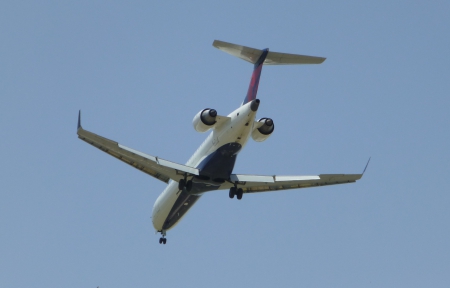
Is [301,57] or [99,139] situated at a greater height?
[301,57]

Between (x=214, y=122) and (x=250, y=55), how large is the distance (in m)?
4.66

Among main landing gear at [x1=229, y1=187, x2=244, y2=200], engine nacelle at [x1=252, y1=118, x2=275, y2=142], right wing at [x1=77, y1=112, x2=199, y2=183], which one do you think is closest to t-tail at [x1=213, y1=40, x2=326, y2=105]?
engine nacelle at [x1=252, y1=118, x2=275, y2=142]

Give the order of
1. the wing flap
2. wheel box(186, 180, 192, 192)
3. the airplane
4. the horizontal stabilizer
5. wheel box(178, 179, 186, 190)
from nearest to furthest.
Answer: the wing flap < the airplane < the horizontal stabilizer < wheel box(186, 180, 192, 192) < wheel box(178, 179, 186, 190)

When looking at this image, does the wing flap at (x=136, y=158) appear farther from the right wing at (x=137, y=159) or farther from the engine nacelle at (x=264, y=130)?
the engine nacelle at (x=264, y=130)

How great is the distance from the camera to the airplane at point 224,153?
37031mm

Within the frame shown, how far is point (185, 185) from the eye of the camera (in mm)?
40375

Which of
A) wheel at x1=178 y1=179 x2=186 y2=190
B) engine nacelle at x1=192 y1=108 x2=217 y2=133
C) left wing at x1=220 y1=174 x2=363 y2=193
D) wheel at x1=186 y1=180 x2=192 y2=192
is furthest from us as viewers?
left wing at x1=220 y1=174 x2=363 y2=193

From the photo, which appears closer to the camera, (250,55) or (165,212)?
(250,55)

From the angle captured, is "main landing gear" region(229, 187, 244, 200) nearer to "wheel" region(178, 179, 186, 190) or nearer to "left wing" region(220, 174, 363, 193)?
"left wing" region(220, 174, 363, 193)

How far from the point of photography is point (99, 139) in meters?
Result: 36.1

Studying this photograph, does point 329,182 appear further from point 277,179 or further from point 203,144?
point 203,144

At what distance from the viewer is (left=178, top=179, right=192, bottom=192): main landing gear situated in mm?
40219

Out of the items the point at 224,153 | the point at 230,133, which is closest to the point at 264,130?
the point at 230,133

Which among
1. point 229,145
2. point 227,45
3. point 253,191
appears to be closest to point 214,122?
point 229,145
